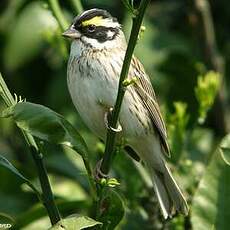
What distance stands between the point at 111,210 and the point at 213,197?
0.38 m

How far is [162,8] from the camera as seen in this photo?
18.1 feet

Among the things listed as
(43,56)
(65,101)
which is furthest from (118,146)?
(43,56)

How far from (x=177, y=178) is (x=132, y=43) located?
1.67 m

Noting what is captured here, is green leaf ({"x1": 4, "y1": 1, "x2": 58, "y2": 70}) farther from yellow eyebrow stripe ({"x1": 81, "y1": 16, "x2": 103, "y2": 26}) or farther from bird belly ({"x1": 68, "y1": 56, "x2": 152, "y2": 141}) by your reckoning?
bird belly ({"x1": 68, "y1": 56, "x2": 152, "y2": 141})

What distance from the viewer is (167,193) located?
386 centimetres

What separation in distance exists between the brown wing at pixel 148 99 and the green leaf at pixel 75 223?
1362 millimetres

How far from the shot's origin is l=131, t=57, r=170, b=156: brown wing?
3.96 meters

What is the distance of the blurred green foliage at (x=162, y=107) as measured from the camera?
11.8 feet

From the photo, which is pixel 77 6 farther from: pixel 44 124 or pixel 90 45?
pixel 44 124

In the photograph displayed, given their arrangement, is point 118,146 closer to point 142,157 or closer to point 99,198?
point 99,198

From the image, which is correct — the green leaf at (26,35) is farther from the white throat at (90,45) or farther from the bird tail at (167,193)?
the bird tail at (167,193)

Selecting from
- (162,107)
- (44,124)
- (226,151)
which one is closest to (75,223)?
(44,124)

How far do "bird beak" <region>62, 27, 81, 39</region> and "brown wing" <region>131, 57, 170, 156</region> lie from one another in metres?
0.37

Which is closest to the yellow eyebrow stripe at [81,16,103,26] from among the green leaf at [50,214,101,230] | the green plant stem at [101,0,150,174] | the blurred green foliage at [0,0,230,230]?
the blurred green foliage at [0,0,230,230]
